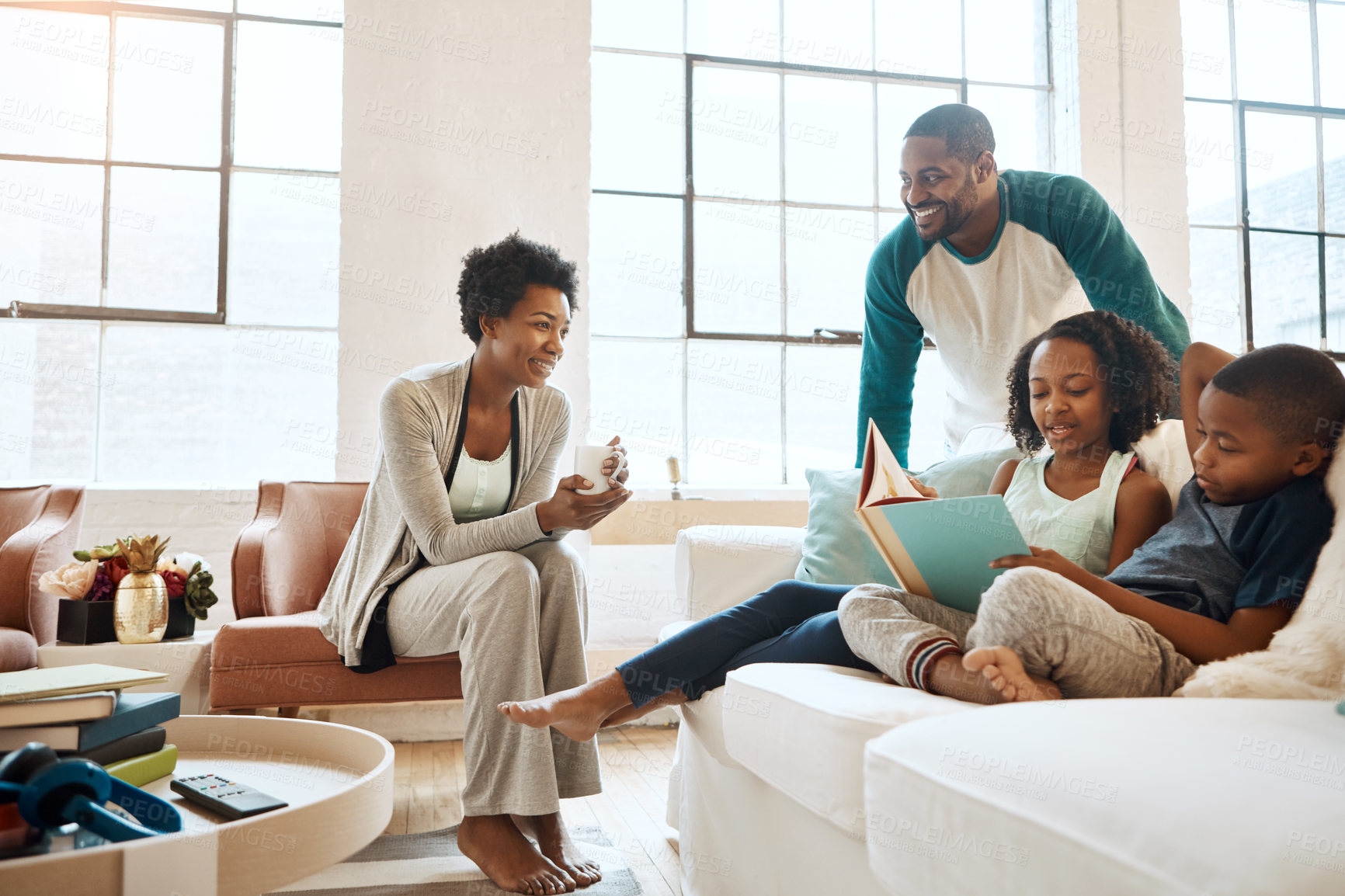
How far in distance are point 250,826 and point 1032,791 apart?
66 cm

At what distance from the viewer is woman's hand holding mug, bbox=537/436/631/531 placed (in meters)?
1.79

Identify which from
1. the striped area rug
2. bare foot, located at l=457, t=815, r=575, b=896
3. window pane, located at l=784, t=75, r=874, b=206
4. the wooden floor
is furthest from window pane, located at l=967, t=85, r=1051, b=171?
bare foot, located at l=457, t=815, r=575, b=896

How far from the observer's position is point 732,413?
363 centimetres

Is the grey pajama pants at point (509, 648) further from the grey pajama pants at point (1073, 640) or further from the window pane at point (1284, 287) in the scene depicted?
the window pane at point (1284, 287)

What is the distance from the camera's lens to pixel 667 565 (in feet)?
11.3

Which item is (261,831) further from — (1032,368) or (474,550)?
(1032,368)

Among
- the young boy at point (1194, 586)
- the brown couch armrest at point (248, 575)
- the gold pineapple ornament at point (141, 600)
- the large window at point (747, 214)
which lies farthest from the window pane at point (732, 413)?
the young boy at point (1194, 586)

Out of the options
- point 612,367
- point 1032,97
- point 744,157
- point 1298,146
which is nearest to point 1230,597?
point 612,367

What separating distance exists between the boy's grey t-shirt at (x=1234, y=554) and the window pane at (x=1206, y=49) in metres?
3.49

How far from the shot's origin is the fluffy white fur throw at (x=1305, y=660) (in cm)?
102

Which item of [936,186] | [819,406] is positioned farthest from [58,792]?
[819,406]

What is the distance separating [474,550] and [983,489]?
40.6 inches

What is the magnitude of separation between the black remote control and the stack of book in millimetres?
50

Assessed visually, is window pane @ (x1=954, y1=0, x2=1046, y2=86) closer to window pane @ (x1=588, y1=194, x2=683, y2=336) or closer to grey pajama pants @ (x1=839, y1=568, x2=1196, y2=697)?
window pane @ (x1=588, y1=194, x2=683, y2=336)
